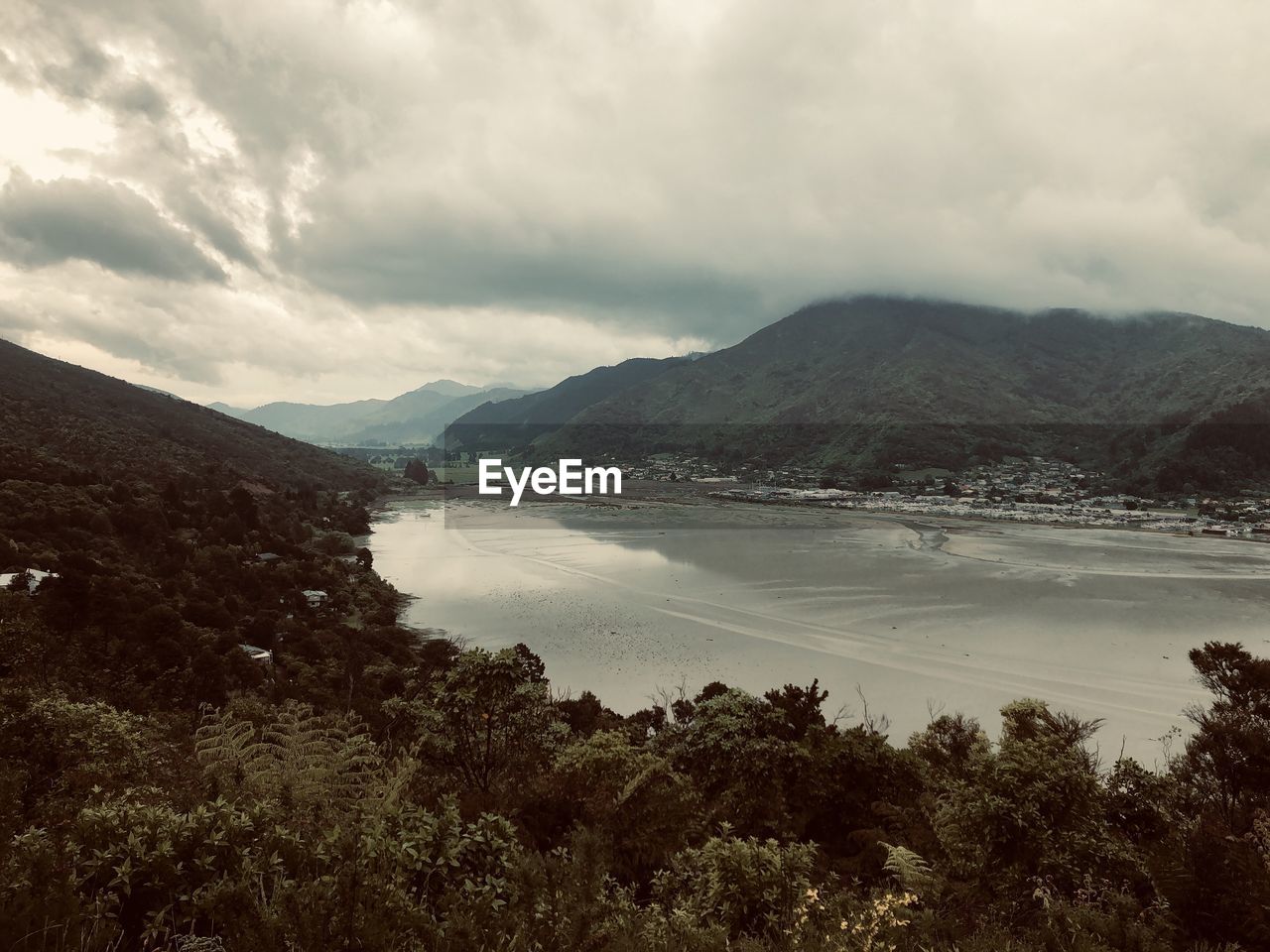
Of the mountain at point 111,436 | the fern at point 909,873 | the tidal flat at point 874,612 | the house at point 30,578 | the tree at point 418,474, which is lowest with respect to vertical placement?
the tidal flat at point 874,612

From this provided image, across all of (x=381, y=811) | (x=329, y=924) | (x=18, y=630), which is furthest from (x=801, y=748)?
(x=18, y=630)

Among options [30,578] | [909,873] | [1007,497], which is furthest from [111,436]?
[1007,497]

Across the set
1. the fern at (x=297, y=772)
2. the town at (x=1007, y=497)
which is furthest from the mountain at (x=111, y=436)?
the town at (x=1007, y=497)

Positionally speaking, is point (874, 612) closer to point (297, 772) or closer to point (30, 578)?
point (297, 772)

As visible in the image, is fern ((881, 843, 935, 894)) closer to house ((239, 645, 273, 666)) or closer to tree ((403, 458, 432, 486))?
house ((239, 645, 273, 666))

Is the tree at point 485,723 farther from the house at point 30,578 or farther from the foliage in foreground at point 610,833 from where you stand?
the house at point 30,578
